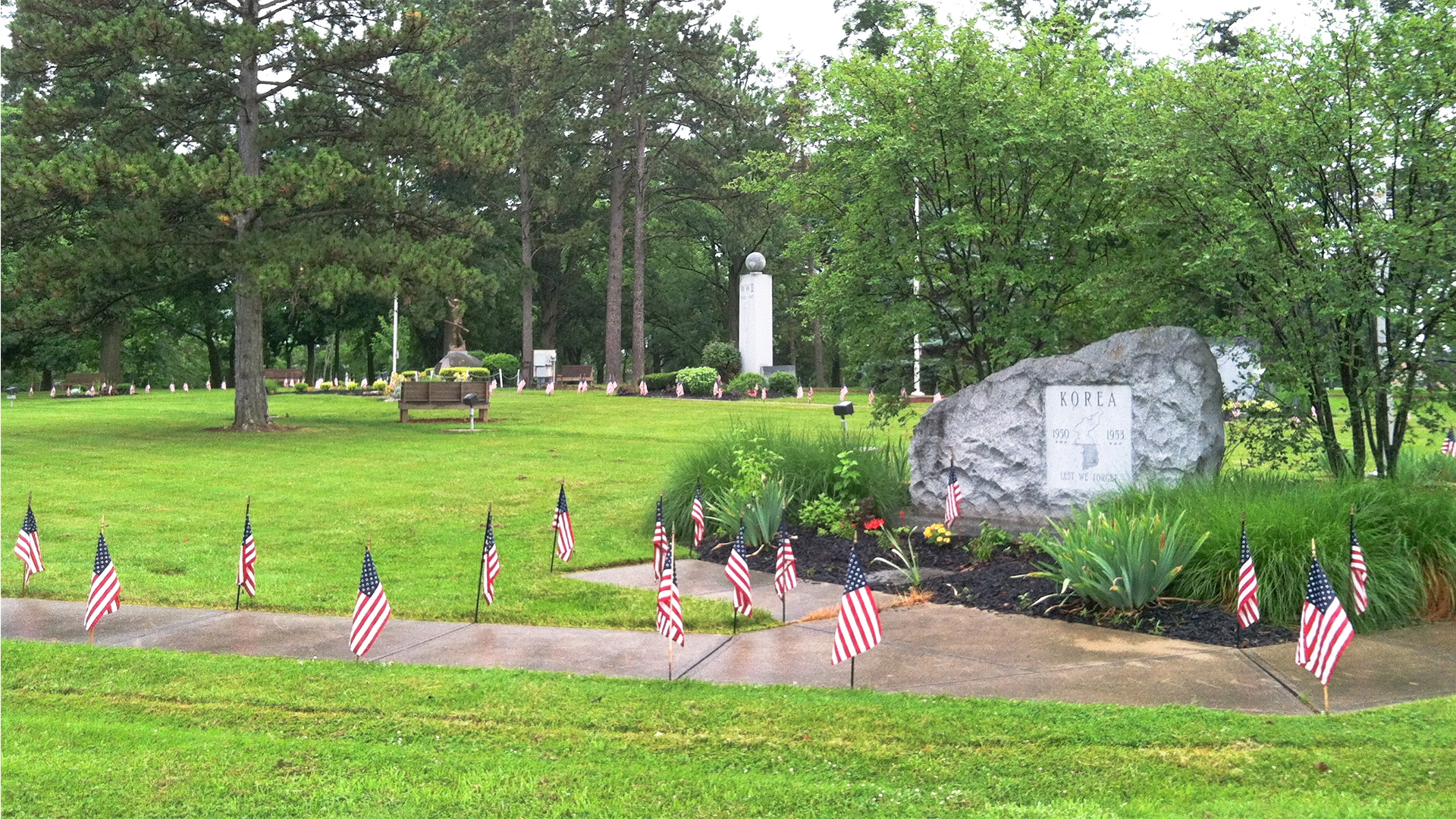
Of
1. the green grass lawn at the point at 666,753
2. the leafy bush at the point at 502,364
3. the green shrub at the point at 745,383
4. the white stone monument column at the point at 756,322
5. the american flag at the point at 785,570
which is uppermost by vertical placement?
the white stone monument column at the point at 756,322

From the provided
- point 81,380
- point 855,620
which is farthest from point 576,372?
point 855,620

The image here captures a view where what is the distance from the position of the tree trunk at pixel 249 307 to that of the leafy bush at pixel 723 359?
18.3 m

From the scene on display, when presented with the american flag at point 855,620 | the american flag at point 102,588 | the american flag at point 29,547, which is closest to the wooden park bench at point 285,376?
the american flag at point 29,547

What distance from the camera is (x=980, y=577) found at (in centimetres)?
827

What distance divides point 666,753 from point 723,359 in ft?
110

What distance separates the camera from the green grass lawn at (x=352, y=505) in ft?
26.3

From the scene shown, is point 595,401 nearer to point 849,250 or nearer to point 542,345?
point 849,250

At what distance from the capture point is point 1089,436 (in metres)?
9.58

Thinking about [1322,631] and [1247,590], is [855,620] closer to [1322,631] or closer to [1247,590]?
[1322,631]

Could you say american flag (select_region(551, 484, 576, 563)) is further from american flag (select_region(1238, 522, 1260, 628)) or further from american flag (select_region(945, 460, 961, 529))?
american flag (select_region(1238, 522, 1260, 628))

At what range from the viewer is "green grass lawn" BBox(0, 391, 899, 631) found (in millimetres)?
8031

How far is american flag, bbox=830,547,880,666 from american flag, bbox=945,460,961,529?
406 centimetres

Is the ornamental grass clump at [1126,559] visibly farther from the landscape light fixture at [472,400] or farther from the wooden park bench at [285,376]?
the wooden park bench at [285,376]

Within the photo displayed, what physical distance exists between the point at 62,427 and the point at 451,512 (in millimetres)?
15138
